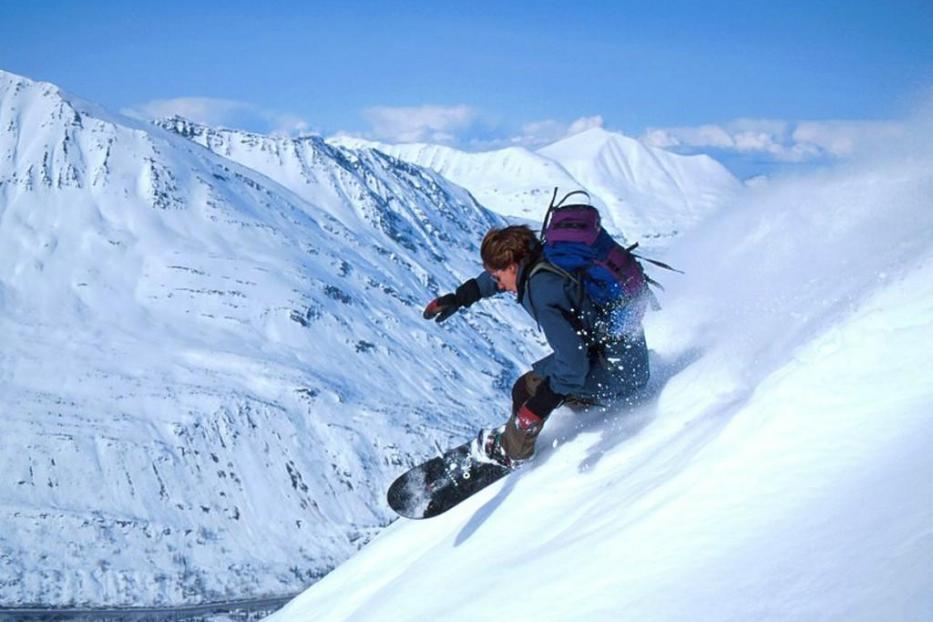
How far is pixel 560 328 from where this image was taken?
603 cm

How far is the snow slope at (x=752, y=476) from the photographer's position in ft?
10.7

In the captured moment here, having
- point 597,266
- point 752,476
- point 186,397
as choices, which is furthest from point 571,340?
point 186,397

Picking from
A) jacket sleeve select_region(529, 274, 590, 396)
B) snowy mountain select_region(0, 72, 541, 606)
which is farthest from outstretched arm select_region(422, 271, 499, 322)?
snowy mountain select_region(0, 72, 541, 606)

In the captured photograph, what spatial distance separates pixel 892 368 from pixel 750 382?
1840 millimetres

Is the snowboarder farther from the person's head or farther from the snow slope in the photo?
the snow slope

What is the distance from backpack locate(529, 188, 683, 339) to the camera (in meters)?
6.42

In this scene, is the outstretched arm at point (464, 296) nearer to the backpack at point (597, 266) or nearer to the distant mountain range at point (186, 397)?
the backpack at point (597, 266)

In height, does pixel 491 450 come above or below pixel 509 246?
below

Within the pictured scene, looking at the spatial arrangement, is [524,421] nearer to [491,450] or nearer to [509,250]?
[491,450]

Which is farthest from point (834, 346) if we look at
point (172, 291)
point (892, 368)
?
point (172, 291)

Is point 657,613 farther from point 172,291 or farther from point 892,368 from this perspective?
point 172,291

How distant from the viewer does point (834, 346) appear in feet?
15.7

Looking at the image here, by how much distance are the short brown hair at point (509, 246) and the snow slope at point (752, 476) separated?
6.55ft

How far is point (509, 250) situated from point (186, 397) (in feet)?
459
